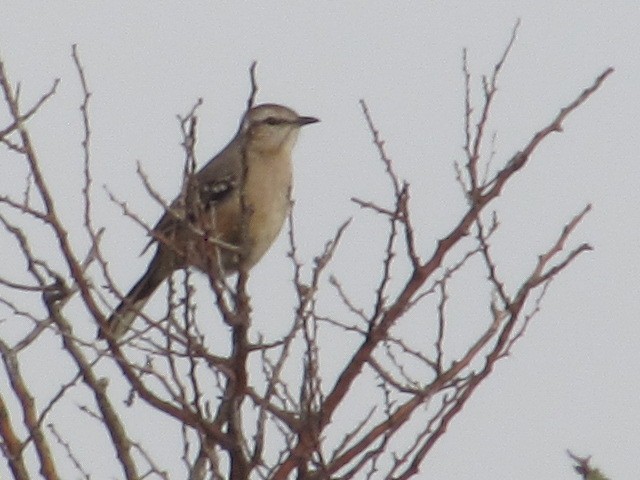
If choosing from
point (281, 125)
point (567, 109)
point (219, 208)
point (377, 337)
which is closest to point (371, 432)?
point (377, 337)

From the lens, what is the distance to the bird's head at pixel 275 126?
8.44m

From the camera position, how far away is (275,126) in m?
8.59

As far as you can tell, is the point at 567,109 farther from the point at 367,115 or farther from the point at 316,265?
the point at 316,265

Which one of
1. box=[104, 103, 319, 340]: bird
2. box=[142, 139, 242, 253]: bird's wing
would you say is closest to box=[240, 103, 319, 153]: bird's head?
box=[104, 103, 319, 340]: bird

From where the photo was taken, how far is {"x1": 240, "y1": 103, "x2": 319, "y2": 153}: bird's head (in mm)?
8438

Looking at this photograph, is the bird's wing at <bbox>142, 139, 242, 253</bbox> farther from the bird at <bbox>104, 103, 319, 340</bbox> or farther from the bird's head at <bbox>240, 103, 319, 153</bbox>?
the bird's head at <bbox>240, 103, 319, 153</bbox>

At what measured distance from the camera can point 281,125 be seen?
28.3 feet

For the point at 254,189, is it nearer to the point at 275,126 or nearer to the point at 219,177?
the point at 219,177

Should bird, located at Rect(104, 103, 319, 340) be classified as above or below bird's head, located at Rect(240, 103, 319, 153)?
below

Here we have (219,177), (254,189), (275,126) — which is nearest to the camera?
(254,189)

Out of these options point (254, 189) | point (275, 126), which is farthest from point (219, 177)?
point (275, 126)

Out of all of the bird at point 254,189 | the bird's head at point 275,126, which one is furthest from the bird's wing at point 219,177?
the bird's head at point 275,126

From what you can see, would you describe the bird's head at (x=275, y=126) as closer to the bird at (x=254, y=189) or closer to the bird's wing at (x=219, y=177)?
the bird at (x=254, y=189)

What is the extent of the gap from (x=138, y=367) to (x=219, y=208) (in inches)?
132
